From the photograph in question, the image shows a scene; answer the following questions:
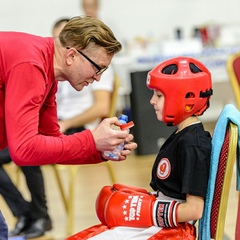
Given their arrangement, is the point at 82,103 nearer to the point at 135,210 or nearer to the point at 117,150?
the point at 117,150

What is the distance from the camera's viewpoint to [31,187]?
3824 millimetres

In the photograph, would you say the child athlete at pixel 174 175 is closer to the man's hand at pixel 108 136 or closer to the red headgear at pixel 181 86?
the red headgear at pixel 181 86

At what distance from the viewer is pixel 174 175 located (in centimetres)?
239

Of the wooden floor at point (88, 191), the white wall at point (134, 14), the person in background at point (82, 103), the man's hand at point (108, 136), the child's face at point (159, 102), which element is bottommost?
the wooden floor at point (88, 191)

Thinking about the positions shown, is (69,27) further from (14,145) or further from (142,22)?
(142,22)

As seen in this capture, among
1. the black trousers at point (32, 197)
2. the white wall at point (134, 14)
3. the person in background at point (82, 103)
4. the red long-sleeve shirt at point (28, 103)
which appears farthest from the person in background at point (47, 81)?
the white wall at point (134, 14)

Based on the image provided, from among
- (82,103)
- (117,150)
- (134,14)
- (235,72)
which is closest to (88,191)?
(82,103)

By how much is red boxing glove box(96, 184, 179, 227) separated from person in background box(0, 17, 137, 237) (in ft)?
0.56

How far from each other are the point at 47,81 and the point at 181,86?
1.59 feet

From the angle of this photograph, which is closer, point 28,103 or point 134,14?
point 28,103

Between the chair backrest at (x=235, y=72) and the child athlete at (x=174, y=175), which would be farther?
the chair backrest at (x=235, y=72)

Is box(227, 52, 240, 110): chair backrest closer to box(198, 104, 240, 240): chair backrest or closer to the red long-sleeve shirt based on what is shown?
box(198, 104, 240, 240): chair backrest

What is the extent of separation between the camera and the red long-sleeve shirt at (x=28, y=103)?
2.29m

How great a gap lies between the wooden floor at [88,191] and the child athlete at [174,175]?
1244 millimetres
